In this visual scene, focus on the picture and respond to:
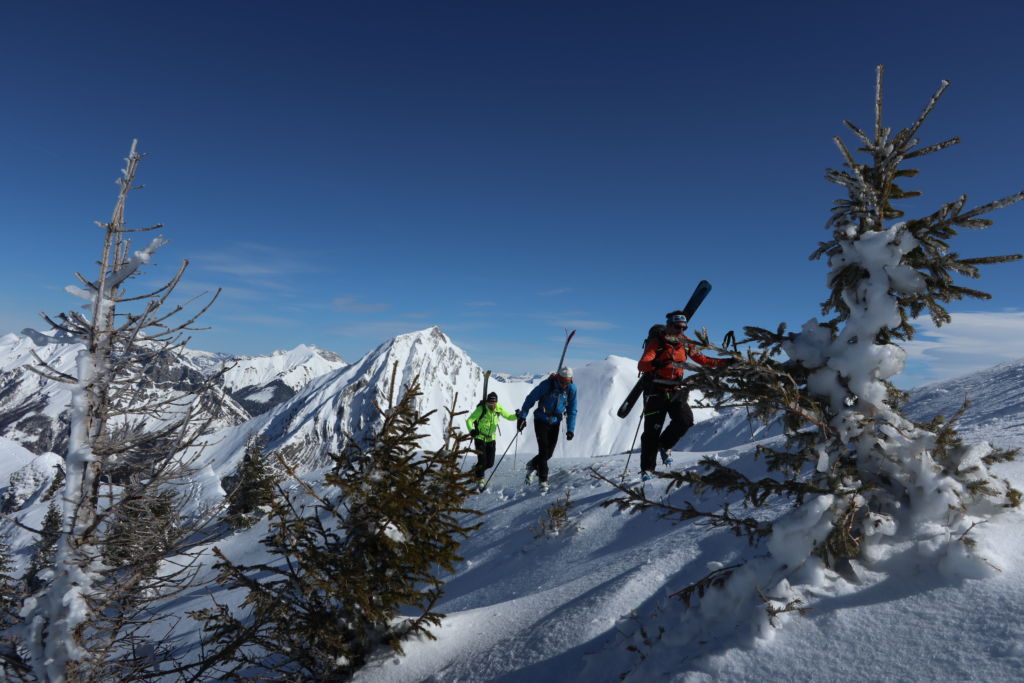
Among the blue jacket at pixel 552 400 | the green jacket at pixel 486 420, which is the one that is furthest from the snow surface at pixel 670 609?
the green jacket at pixel 486 420

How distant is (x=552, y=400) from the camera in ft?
29.0

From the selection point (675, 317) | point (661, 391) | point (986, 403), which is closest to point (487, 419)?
point (661, 391)

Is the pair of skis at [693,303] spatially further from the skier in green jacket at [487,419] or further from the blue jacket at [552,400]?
the skier in green jacket at [487,419]

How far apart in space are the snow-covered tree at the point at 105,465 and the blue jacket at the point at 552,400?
532cm

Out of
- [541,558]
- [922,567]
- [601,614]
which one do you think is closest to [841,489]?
[922,567]

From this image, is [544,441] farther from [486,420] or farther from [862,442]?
[862,442]

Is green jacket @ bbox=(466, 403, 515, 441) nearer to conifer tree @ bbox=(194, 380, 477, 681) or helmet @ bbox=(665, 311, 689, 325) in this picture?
helmet @ bbox=(665, 311, 689, 325)

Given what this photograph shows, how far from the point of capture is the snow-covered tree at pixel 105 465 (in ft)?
15.0

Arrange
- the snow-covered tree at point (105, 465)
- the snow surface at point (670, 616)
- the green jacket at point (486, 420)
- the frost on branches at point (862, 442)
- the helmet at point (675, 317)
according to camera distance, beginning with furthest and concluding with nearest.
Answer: the green jacket at point (486, 420), the helmet at point (675, 317), the snow-covered tree at point (105, 465), the frost on branches at point (862, 442), the snow surface at point (670, 616)

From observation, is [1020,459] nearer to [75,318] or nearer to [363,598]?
[363,598]

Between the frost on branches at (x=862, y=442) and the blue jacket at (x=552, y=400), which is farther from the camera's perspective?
the blue jacket at (x=552, y=400)

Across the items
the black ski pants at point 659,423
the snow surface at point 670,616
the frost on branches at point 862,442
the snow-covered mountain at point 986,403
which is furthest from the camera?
the black ski pants at point 659,423

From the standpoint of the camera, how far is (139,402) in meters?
5.23

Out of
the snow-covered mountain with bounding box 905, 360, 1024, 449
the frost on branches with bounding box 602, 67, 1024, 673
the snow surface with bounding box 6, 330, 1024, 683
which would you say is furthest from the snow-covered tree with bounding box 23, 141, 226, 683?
the snow-covered mountain with bounding box 905, 360, 1024, 449
